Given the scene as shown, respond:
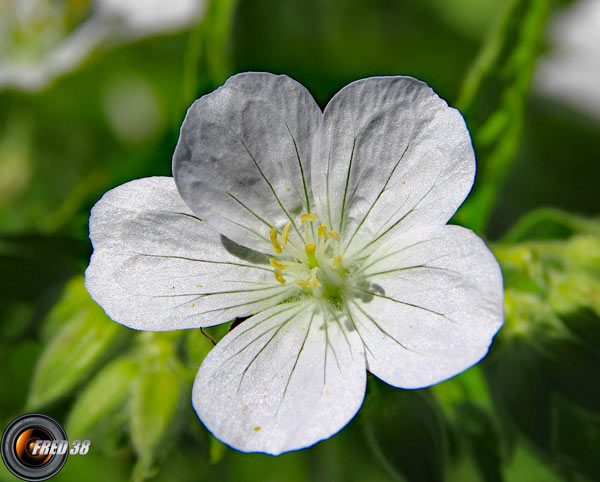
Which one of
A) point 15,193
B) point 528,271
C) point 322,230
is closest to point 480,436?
point 528,271

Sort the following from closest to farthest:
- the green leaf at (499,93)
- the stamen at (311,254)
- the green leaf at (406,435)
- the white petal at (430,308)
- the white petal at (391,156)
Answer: the white petal at (430,308)
the white petal at (391,156)
the green leaf at (406,435)
the stamen at (311,254)
the green leaf at (499,93)

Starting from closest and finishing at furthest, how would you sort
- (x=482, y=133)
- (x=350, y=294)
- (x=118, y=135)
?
(x=350, y=294) < (x=482, y=133) < (x=118, y=135)

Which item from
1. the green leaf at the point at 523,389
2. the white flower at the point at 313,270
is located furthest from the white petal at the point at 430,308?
the green leaf at the point at 523,389

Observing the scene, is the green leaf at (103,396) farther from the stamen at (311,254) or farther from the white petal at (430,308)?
the white petal at (430,308)

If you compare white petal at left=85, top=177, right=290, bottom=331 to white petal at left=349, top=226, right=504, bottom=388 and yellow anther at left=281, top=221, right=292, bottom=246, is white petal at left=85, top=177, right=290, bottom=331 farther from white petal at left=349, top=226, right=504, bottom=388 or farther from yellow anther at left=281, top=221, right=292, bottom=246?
white petal at left=349, top=226, right=504, bottom=388

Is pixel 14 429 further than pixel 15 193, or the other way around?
pixel 15 193

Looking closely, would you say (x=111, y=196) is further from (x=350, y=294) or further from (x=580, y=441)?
(x=580, y=441)

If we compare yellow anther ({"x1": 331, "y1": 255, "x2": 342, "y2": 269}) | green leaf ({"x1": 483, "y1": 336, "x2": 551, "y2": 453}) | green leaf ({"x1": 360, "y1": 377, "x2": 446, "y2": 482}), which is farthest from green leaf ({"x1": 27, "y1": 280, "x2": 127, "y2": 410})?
green leaf ({"x1": 483, "y1": 336, "x2": 551, "y2": 453})
